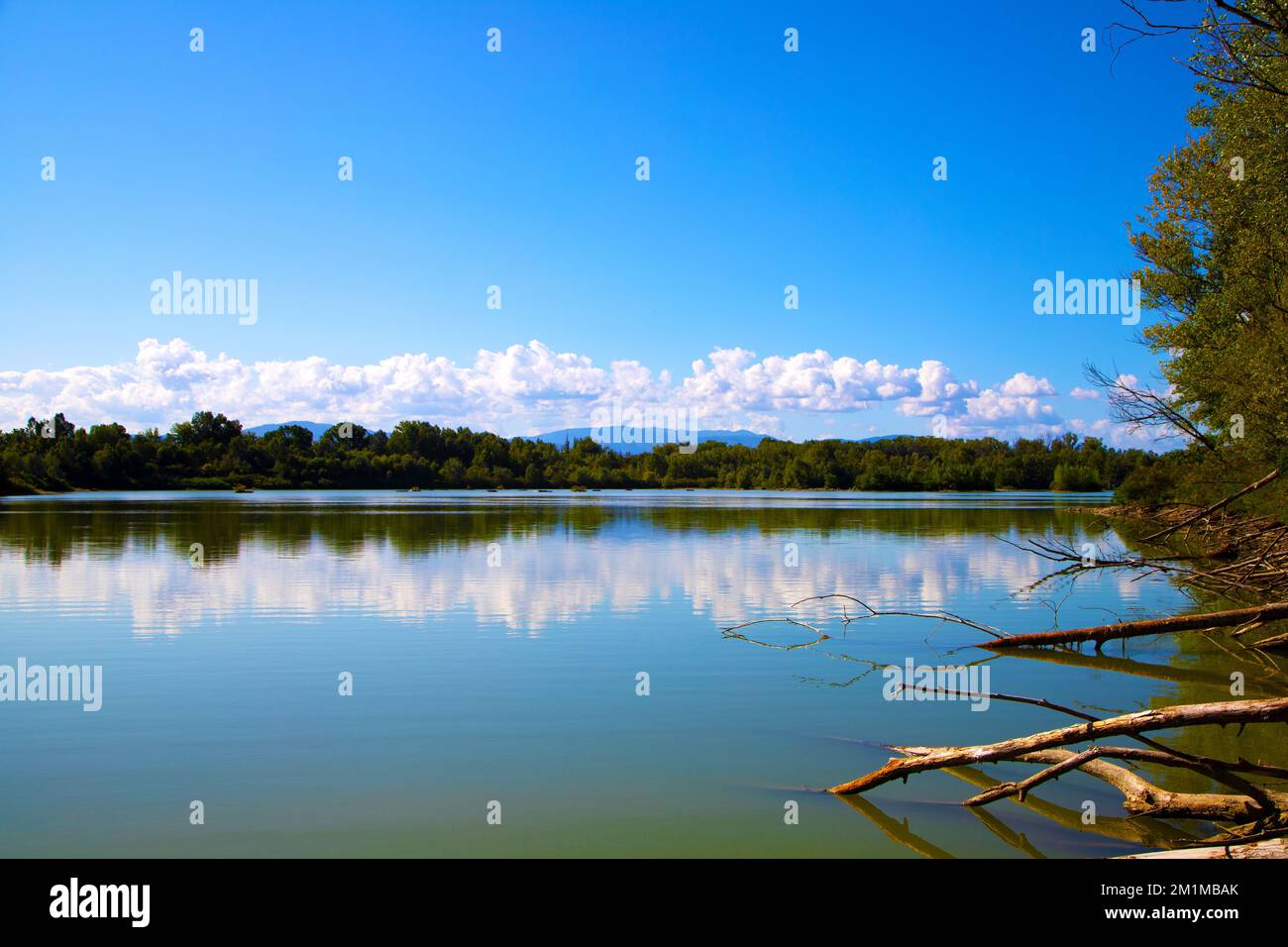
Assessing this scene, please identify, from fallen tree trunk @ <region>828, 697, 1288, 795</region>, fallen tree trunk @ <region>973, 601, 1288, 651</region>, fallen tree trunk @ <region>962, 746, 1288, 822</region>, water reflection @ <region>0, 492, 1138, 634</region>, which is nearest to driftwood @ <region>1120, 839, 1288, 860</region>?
fallen tree trunk @ <region>962, 746, 1288, 822</region>

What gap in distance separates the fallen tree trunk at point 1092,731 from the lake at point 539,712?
0.36 meters

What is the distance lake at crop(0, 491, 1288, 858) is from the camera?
739 centimetres

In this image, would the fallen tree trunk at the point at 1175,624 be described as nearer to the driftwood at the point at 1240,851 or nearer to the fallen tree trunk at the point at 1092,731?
the fallen tree trunk at the point at 1092,731

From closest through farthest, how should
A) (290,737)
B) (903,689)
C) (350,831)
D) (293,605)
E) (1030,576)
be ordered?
(350,831) < (290,737) < (903,689) < (293,605) < (1030,576)

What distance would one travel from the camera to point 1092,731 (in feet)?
23.1

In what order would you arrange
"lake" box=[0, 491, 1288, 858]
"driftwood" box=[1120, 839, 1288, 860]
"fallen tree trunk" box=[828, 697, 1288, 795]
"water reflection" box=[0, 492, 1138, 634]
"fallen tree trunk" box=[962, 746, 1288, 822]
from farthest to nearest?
"water reflection" box=[0, 492, 1138, 634], "lake" box=[0, 491, 1288, 858], "fallen tree trunk" box=[962, 746, 1288, 822], "fallen tree trunk" box=[828, 697, 1288, 795], "driftwood" box=[1120, 839, 1288, 860]

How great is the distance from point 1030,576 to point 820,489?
15994 centimetres

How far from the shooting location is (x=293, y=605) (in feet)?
63.7

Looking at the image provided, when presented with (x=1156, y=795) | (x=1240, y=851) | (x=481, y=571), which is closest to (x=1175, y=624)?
(x=1156, y=795)

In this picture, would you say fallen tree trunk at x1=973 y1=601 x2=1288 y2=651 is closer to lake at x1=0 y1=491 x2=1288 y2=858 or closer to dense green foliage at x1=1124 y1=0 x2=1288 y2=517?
lake at x1=0 y1=491 x2=1288 y2=858

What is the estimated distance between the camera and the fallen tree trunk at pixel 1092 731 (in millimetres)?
6605

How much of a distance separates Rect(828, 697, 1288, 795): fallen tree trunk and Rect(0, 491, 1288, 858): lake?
1.18 feet
